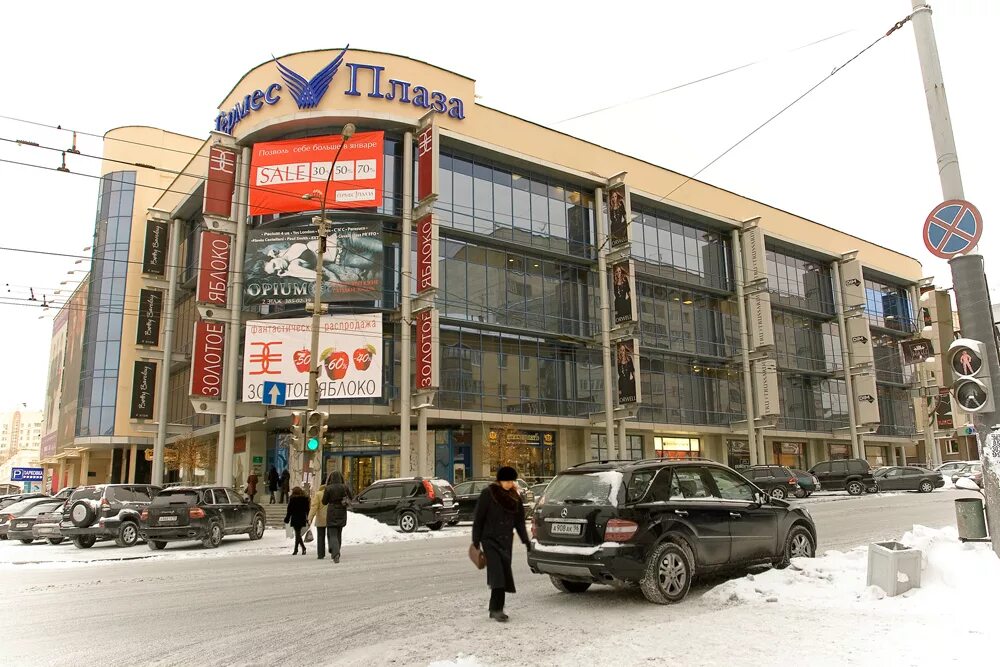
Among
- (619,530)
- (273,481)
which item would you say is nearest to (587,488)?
(619,530)

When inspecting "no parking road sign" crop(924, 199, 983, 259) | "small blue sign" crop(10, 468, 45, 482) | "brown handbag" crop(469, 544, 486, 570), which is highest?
"no parking road sign" crop(924, 199, 983, 259)

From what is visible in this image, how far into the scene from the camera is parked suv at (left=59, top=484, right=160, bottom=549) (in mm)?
19884

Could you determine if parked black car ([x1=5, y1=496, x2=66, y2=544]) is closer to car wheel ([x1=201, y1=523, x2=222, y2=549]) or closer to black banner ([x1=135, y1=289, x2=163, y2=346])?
car wheel ([x1=201, y1=523, x2=222, y2=549])

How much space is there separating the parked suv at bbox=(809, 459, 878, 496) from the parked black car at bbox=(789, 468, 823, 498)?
1454 mm

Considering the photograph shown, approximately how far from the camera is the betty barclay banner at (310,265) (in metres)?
32.6

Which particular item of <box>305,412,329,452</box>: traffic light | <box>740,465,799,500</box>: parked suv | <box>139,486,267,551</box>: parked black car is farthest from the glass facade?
<box>740,465,799,500</box>: parked suv

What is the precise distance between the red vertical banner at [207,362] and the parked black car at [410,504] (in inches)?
534

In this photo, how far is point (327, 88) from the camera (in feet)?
111

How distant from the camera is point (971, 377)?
27.3ft

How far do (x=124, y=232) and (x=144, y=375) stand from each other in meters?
11.6

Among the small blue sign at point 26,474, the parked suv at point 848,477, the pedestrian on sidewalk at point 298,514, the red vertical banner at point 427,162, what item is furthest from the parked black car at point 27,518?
the parked suv at point 848,477

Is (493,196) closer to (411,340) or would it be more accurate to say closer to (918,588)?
(411,340)

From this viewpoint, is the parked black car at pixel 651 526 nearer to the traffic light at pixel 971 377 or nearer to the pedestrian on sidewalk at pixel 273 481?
the traffic light at pixel 971 377

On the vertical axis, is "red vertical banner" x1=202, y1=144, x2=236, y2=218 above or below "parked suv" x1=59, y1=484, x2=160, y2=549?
above
